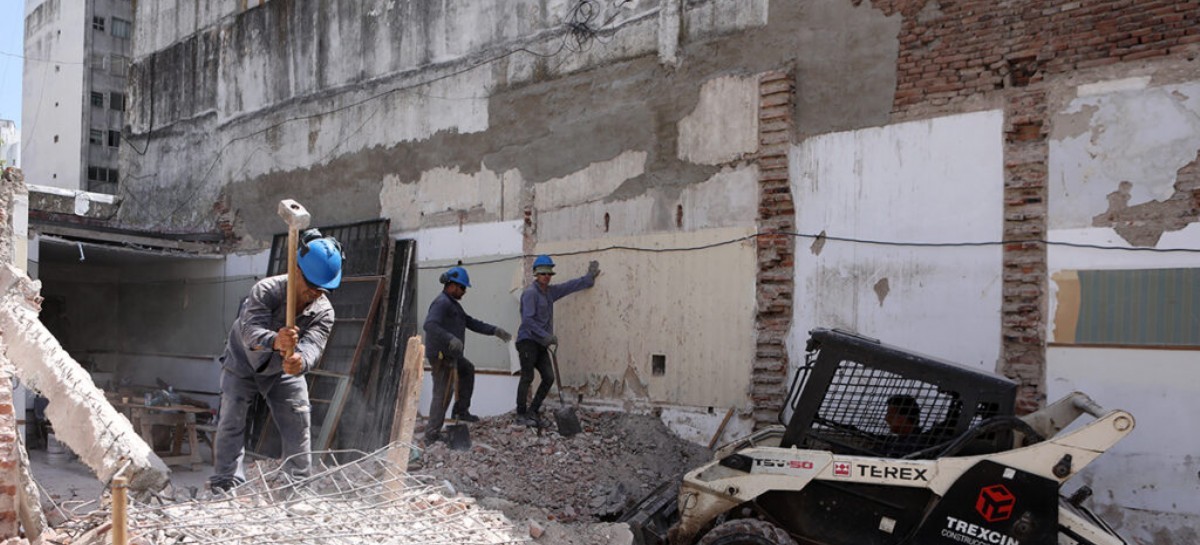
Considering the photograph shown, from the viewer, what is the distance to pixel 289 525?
4.18 m

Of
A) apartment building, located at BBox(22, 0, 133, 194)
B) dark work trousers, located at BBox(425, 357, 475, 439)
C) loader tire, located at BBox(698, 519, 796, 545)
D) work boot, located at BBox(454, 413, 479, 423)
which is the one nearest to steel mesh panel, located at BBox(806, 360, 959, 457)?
loader tire, located at BBox(698, 519, 796, 545)

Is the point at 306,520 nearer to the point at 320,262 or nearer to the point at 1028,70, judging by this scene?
the point at 320,262

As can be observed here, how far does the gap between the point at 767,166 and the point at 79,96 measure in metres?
36.4

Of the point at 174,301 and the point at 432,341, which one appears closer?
the point at 432,341

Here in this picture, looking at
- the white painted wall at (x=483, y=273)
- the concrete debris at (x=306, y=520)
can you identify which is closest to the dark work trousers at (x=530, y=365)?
the white painted wall at (x=483, y=273)

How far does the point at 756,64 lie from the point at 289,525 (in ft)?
19.8

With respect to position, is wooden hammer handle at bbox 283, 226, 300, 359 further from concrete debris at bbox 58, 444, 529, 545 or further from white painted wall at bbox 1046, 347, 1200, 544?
white painted wall at bbox 1046, 347, 1200, 544

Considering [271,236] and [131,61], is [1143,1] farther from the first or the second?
[131,61]

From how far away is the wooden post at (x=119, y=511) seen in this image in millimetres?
2764

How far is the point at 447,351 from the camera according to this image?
903 cm

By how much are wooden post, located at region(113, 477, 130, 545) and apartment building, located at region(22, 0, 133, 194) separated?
37226 millimetres

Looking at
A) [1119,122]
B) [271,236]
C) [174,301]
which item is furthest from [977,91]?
[174,301]

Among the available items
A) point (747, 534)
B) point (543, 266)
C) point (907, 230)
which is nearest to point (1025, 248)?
point (907, 230)

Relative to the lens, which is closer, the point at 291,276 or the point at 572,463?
the point at 291,276
